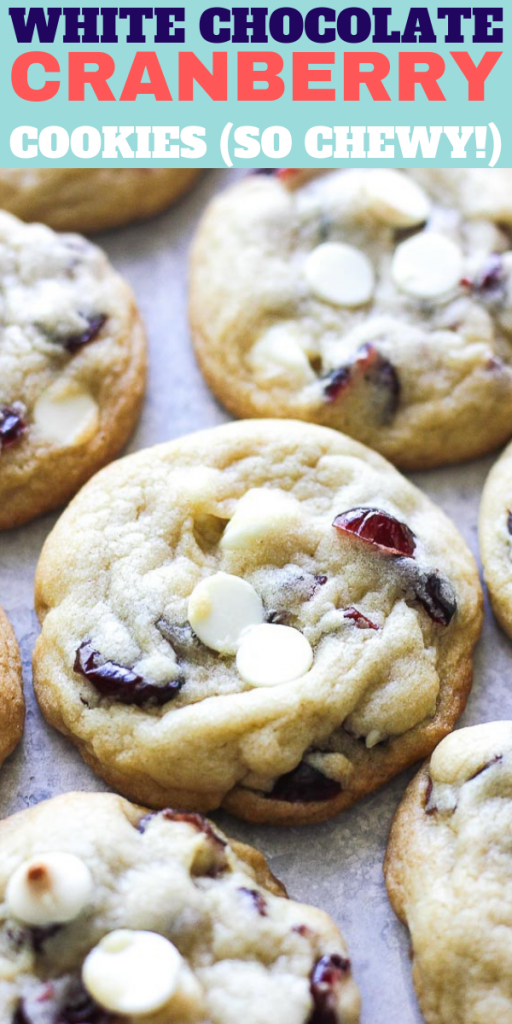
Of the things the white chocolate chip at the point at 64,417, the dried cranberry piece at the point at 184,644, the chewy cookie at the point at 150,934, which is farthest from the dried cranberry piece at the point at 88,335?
the chewy cookie at the point at 150,934

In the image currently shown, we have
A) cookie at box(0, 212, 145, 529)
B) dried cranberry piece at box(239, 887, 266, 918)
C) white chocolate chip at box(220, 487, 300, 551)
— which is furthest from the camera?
cookie at box(0, 212, 145, 529)

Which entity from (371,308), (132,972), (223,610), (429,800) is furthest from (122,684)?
(371,308)

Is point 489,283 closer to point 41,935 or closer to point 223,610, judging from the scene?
point 223,610

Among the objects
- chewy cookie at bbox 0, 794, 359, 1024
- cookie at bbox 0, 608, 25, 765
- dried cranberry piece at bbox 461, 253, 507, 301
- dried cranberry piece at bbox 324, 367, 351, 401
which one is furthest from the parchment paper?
dried cranberry piece at bbox 461, 253, 507, 301

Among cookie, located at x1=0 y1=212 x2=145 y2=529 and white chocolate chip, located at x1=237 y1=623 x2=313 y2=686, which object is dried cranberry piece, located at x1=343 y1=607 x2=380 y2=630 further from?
cookie, located at x1=0 y1=212 x2=145 y2=529

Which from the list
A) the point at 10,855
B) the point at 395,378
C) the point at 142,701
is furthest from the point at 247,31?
the point at 10,855
